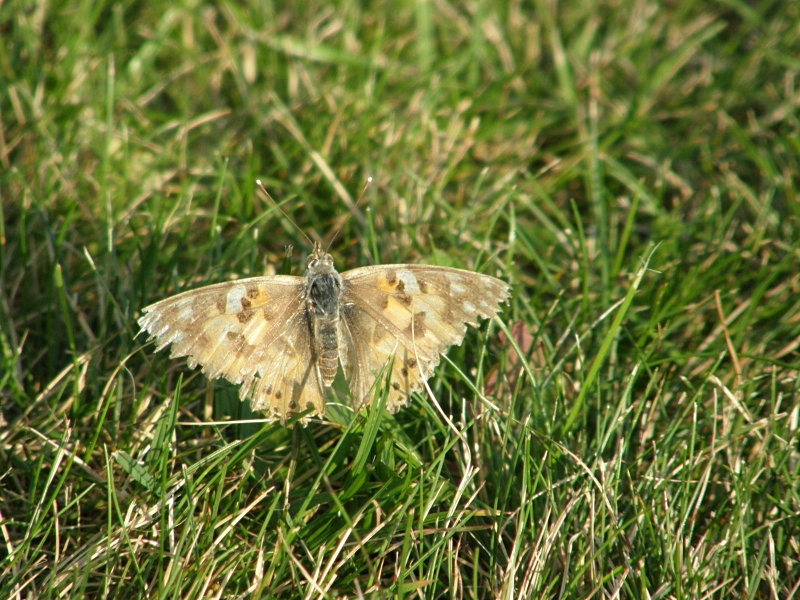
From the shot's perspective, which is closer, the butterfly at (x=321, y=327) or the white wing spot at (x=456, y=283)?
the butterfly at (x=321, y=327)

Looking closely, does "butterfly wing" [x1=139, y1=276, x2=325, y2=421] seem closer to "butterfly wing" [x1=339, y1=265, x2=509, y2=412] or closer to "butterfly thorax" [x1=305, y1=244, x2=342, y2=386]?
"butterfly thorax" [x1=305, y1=244, x2=342, y2=386]

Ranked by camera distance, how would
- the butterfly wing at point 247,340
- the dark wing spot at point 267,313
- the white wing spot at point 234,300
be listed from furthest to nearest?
the dark wing spot at point 267,313
the white wing spot at point 234,300
the butterfly wing at point 247,340

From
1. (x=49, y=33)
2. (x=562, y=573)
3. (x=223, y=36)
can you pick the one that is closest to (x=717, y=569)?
(x=562, y=573)

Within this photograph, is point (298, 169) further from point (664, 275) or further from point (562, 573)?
point (562, 573)

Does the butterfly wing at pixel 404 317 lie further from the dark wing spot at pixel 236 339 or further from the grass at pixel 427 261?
the dark wing spot at pixel 236 339

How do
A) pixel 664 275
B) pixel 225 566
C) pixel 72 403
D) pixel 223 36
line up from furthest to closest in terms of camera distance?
pixel 223 36, pixel 664 275, pixel 72 403, pixel 225 566

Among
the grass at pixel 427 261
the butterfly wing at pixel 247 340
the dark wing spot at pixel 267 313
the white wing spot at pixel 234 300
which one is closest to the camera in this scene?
the grass at pixel 427 261

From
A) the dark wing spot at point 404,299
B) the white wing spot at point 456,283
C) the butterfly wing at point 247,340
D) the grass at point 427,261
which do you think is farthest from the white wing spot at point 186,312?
the white wing spot at point 456,283
